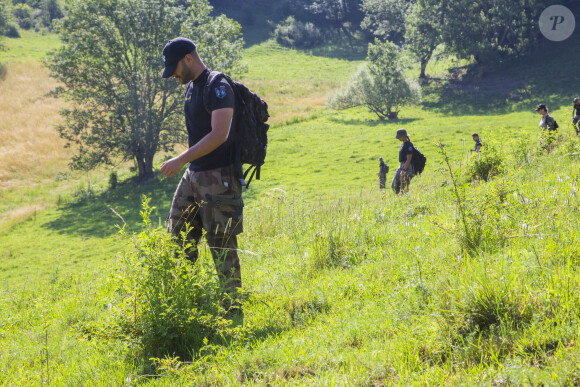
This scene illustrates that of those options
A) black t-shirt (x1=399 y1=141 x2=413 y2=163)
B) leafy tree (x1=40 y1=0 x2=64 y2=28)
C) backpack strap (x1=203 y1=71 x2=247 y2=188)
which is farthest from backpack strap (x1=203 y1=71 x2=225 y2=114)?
leafy tree (x1=40 y1=0 x2=64 y2=28)

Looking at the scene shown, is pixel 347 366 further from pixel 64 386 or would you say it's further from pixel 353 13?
pixel 353 13

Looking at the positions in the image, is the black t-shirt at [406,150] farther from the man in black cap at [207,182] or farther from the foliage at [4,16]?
the foliage at [4,16]

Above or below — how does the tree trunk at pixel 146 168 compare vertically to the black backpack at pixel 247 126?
below

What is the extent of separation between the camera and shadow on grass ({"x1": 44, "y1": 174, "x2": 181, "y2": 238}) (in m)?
23.8

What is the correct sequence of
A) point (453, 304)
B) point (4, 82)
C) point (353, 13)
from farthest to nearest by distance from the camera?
point (353, 13)
point (4, 82)
point (453, 304)

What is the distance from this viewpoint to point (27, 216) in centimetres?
2695

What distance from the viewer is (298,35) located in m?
93.8

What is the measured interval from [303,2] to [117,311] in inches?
4330

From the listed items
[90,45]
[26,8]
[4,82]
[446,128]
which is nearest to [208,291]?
[90,45]

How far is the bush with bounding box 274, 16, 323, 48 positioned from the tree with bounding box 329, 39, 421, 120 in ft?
155

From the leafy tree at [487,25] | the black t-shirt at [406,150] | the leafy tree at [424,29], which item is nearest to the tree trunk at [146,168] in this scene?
the black t-shirt at [406,150]

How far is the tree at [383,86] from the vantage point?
4497 cm

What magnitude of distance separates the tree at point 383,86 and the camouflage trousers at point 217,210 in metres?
42.4

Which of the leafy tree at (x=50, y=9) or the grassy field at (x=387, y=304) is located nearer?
the grassy field at (x=387, y=304)
